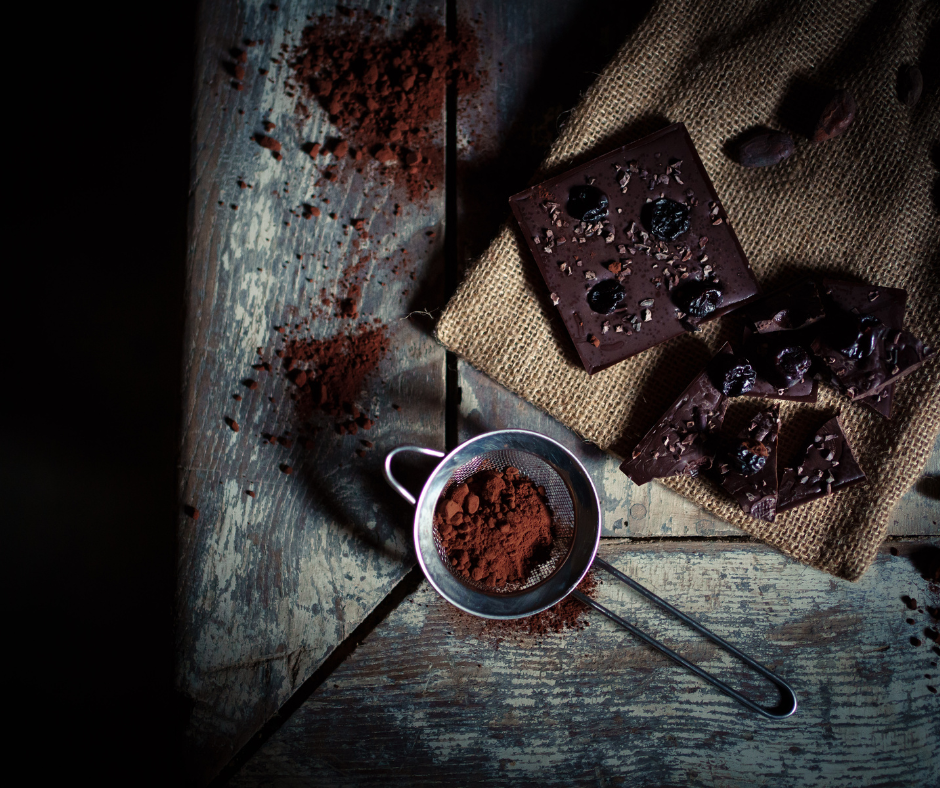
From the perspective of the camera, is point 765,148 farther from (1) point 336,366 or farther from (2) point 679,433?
(1) point 336,366

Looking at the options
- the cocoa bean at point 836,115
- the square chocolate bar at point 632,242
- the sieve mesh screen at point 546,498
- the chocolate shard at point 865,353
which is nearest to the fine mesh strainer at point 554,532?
the sieve mesh screen at point 546,498

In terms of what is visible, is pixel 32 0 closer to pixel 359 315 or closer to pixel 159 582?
pixel 359 315

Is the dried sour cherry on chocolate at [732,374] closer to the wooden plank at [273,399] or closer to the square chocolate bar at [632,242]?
the square chocolate bar at [632,242]

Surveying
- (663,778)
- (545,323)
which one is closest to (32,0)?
(545,323)

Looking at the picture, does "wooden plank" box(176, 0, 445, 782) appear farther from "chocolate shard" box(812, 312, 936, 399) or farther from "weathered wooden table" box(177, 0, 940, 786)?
"chocolate shard" box(812, 312, 936, 399)

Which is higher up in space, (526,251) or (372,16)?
(372,16)

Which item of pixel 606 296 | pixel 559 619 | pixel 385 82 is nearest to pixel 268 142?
pixel 385 82
